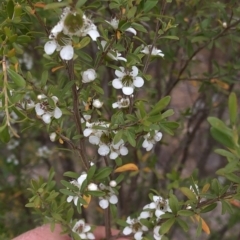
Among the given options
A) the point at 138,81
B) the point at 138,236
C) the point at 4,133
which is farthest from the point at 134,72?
the point at 138,236

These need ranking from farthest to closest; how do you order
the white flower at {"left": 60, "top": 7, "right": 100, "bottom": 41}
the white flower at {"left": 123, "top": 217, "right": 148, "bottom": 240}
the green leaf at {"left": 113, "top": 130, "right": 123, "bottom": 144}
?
the white flower at {"left": 123, "top": 217, "right": 148, "bottom": 240}, the green leaf at {"left": 113, "top": 130, "right": 123, "bottom": 144}, the white flower at {"left": 60, "top": 7, "right": 100, "bottom": 41}

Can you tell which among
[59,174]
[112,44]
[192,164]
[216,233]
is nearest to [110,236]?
[112,44]

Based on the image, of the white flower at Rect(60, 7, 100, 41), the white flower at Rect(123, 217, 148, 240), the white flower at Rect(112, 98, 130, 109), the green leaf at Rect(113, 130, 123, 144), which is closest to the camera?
the white flower at Rect(60, 7, 100, 41)

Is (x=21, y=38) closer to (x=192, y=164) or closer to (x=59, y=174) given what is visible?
(x=59, y=174)

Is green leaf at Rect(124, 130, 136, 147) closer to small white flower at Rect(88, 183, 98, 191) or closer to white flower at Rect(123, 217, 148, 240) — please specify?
small white flower at Rect(88, 183, 98, 191)

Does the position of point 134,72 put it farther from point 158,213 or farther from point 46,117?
point 158,213

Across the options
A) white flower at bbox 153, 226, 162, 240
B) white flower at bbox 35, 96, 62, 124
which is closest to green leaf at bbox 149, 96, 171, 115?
white flower at bbox 35, 96, 62, 124
